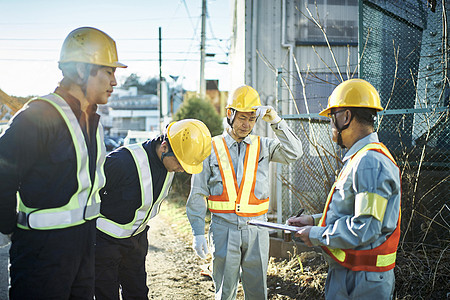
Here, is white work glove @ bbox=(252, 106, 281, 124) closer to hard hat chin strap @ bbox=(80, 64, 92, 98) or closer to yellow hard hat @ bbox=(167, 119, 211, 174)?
yellow hard hat @ bbox=(167, 119, 211, 174)

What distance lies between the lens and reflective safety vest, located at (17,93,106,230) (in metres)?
1.94

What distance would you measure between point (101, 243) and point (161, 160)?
78 cm

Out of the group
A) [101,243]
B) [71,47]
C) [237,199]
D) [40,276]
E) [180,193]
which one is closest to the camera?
[40,276]

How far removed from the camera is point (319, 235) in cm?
225

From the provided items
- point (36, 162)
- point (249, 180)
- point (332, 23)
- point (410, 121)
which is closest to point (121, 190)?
point (36, 162)

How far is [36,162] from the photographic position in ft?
6.40

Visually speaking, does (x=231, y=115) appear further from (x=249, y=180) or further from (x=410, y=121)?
(x=410, y=121)

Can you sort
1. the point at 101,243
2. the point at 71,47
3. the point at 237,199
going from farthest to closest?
the point at 237,199 < the point at 101,243 < the point at 71,47

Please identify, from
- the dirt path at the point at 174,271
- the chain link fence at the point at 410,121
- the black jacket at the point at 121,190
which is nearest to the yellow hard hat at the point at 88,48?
the black jacket at the point at 121,190

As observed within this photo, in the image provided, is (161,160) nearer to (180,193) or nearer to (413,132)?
(413,132)

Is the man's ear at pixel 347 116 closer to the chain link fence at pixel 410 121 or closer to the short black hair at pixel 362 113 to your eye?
the short black hair at pixel 362 113

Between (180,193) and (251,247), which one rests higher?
(251,247)

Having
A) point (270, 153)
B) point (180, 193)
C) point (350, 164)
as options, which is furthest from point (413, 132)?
point (180, 193)

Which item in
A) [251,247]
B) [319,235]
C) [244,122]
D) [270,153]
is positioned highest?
[244,122]
